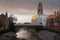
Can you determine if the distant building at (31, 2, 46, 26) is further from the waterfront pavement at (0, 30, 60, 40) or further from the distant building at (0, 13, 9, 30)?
the distant building at (0, 13, 9, 30)

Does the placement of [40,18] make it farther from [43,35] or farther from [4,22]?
[4,22]

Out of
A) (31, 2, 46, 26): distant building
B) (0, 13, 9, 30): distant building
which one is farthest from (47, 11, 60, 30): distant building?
(0, 13, 9, 30): distant building

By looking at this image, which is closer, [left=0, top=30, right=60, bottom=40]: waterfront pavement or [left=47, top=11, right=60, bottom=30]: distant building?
[left=0, top=30, right=60, bottom=40]: waterfront pavement

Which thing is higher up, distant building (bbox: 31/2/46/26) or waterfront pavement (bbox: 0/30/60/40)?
distant building (bbox: 31/2/46/26)

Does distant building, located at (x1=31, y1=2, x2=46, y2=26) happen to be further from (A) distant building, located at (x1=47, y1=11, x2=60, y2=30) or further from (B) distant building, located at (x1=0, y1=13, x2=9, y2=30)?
(B) distant building, located at (x1=0, y1=13, x2=9, y2=30)

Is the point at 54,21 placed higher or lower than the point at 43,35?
higher

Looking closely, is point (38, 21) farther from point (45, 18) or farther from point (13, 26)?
point (13, 26)

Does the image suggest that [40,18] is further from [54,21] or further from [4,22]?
[4,22]

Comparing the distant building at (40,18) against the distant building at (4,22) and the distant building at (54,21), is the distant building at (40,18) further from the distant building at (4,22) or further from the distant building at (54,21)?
the distant building at (4,22)

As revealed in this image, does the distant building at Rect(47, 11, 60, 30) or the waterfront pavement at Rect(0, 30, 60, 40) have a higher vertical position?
the distant building at Rect(47, 11, 60, 30)

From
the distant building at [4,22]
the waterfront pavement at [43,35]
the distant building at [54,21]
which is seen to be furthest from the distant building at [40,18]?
the distant building at [4,22]

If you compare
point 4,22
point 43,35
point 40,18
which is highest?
point 40,18

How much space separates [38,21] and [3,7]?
1.01 m

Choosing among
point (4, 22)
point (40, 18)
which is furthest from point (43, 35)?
point (4, 22)
